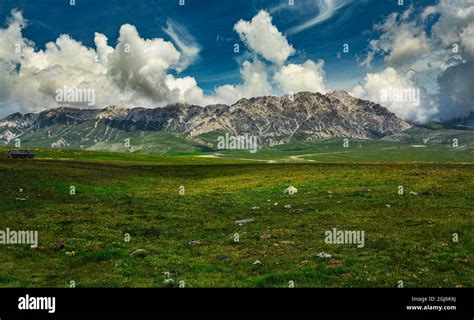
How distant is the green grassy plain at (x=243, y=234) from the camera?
62.4 ft

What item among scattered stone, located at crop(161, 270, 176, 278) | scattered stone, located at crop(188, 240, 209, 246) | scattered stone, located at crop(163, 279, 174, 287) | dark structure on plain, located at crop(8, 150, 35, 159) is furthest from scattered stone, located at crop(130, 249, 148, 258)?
dark structure on plain, located at crop(8, 150, 35, 159)

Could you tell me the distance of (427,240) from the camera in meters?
24.2

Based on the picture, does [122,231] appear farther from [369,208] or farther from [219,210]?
[369,208]

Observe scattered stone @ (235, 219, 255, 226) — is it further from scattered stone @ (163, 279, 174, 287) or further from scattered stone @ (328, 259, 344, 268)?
scattered stone @ (163, 279, 174, 287)

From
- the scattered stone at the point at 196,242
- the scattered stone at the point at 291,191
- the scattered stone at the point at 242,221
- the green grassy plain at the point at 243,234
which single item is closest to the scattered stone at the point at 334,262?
the green grassy plain at the point at 243,234

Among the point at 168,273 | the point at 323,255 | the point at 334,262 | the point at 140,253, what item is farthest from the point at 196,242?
the point at 334,262

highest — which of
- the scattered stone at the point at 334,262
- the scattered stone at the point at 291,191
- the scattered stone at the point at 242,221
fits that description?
the scattered stone at the point at 291,191

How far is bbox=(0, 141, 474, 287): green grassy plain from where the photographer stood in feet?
62.4

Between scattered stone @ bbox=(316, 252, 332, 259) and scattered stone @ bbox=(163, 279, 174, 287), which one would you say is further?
scattered stone @ bbox=(316, 252, 332, 259)

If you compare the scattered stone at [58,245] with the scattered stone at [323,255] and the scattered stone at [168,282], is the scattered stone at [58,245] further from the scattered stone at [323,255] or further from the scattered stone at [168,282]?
the scattered stone at [323,255]

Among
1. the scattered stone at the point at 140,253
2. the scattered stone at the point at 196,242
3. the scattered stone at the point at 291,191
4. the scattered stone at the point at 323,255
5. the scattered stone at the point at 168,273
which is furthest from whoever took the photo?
the scattered stone at the point at 291,191

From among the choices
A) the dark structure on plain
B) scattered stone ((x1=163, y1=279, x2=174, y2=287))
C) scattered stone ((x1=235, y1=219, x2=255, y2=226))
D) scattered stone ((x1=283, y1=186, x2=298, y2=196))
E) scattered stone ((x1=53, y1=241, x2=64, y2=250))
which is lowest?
scattered stone ((x1=163, y1=279, x2=174, y2=287))

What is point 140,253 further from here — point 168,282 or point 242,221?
point 242,221

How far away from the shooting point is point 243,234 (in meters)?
27.9
